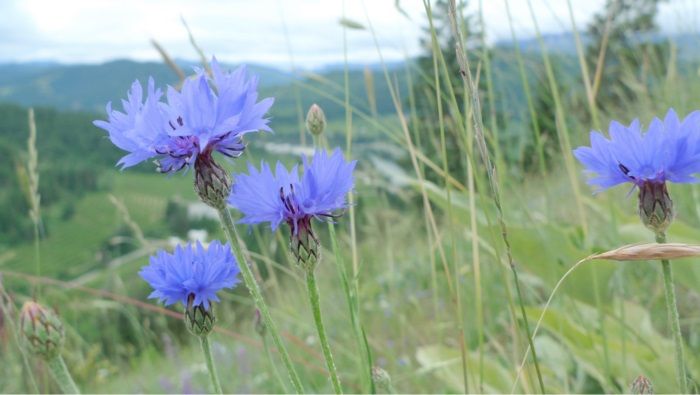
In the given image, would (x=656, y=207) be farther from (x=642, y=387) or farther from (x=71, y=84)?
(x=71, y=84)

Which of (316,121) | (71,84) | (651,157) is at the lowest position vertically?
(651,157)

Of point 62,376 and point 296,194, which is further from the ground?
point 296,194

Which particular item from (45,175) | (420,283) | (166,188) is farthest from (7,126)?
(420,283)

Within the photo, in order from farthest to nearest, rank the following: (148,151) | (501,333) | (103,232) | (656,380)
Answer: (103,232), (501,333), (656,380), (148,151)

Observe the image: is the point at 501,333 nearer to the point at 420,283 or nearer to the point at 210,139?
the point at 420,283

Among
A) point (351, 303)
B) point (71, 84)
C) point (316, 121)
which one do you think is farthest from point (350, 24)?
point (71, 84)

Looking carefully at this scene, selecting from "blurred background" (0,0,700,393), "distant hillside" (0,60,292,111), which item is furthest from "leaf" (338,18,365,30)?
"distant hillside" (0,60,292,111)

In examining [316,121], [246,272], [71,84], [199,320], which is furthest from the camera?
[71,84]

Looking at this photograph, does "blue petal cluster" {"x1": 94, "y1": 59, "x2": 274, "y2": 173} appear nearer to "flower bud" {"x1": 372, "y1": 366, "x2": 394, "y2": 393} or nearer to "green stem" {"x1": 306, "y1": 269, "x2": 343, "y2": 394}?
"green stem" {"x1": 306, "y1": 269, "x2": 343, "y2": 394}
